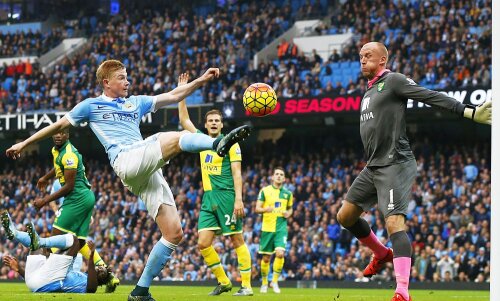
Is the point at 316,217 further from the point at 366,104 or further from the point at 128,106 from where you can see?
the point at 128,106

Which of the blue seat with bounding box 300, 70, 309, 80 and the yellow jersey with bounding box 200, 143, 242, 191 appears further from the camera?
the blue seat with bounding box 300, 70, 309, 80

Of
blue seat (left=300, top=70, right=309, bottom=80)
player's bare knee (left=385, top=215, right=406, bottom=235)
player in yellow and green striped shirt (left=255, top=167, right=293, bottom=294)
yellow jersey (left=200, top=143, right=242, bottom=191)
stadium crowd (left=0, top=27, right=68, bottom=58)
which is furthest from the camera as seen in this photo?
stadium crowd (left=0, top=27, right=68, bottom=58)

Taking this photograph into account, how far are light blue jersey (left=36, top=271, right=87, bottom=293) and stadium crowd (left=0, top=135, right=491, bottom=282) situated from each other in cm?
1162

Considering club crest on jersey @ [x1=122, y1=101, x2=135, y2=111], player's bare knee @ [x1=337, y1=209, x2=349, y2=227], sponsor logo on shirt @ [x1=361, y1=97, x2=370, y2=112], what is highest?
sponsor logo on shirt @ [x1=361, y1=97, x2=370, y2=112]

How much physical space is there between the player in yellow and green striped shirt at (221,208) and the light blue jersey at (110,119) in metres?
3.75

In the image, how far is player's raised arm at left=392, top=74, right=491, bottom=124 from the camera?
6.39m

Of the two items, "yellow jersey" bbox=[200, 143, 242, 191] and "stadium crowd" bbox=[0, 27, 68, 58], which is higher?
"stadium crowd" bbox=[0, 27, 68, 58]

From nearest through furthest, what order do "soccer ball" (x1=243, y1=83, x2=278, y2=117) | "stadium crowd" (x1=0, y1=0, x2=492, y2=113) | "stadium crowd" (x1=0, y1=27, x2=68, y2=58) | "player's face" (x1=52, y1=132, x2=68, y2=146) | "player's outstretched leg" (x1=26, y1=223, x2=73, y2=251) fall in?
"soccer ball" (x1=243, y1=83, x2=278, y2=117) < "player's outstretched leg" (x1=26, y1=223, x2=73, y2=251) < "player's face" (x1=52, y1=132, x2=68, y2=146) < "stadium crowd" (x1=0, y1=0, x2=492, y2=113) < "stadium crowd" (x1=0, y1=27, x2=68, y2=58)

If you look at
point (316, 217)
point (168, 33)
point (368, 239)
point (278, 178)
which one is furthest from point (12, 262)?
point (168, 33)

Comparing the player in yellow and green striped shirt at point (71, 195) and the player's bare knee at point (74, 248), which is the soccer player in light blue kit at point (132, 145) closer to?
→ the player in yellow and green striped shirt at point (71, 195)

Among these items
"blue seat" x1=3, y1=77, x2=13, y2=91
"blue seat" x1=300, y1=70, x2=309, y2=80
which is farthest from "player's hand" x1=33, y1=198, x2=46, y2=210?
"blue seat" x1=3, y1=77, x2=13, y2=91

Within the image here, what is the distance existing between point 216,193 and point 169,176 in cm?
1954

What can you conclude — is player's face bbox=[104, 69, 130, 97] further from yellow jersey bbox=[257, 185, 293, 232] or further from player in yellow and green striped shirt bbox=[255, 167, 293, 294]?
yellow jersey bbox=[257, 185, 293, 232]

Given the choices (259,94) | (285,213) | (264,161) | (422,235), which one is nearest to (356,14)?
(264,161)
